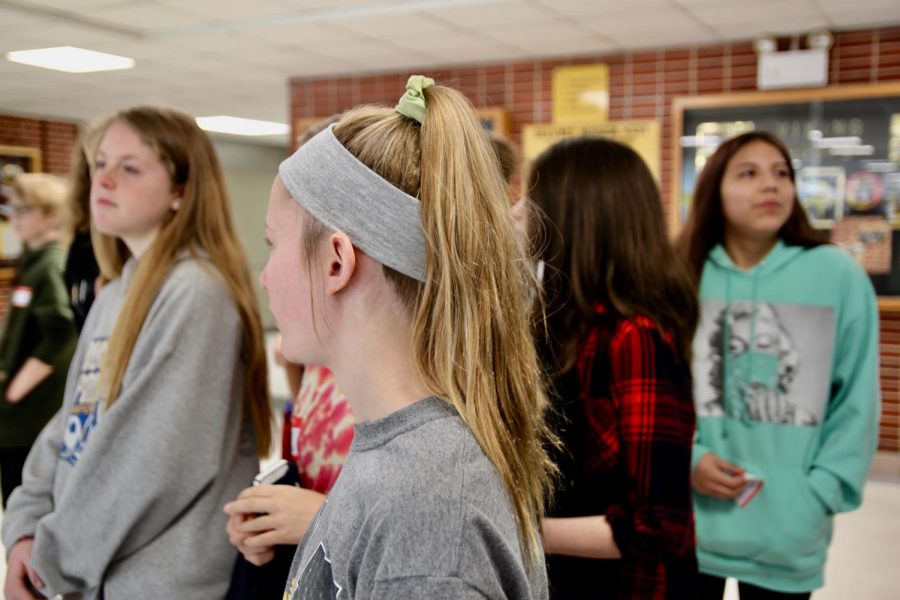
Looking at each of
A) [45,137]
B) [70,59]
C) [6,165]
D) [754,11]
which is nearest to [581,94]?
[754,11]

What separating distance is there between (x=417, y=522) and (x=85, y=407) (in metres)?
1.26

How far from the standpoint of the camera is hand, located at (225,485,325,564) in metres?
1.25

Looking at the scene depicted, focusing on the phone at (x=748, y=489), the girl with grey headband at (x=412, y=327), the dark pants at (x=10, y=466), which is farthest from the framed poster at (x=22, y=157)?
the girl with grey headband at (x=412, y=327)

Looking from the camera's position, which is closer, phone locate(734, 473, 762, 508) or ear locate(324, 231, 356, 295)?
ear locate(324, 231, 356, 295)

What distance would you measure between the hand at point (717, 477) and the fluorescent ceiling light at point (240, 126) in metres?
8.02

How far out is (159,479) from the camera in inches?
58.9

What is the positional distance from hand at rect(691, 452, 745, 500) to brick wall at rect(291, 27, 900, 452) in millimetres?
3490

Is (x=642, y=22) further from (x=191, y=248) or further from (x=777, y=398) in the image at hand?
(x=191, y=248)

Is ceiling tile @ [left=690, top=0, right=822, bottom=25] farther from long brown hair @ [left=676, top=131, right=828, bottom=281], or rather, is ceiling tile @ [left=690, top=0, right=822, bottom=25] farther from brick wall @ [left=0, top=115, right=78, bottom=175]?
brick wall @ [left=0, top=115, right=78, bottom=175]

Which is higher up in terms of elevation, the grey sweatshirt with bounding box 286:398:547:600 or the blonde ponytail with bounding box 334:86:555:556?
the blonde ponytail with bounding box 334:86:555:556

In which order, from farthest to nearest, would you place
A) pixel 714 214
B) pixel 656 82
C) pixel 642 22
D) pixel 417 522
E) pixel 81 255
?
pixel 656 82, pixel 642 22, pixel 81 255, pixel 714 214, pixel 417 522

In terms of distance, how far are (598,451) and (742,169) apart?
41.7 inches

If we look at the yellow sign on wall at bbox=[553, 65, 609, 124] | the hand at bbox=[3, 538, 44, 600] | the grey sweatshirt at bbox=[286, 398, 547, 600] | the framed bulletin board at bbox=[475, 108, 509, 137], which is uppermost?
the yellow sign on wall at bbox=[553, 65, 609, 124]

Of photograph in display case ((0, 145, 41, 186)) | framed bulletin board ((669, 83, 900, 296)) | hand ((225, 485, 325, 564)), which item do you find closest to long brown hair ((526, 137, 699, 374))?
hand ((225, 485, 325, 564))
